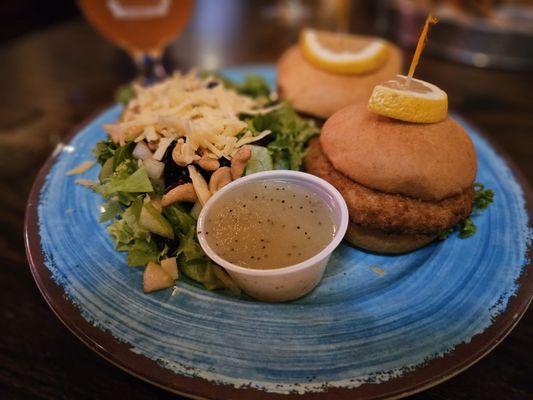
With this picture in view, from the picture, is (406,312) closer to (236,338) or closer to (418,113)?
(236,338)

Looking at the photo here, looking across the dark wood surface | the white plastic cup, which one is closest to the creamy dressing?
the white plastic cup

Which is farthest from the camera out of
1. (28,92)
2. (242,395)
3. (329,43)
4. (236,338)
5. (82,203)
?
(28,92)

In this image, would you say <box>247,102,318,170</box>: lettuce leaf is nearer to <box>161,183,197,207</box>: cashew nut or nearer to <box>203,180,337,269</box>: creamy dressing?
<box>203,180,337,269</box>: creamy dressing

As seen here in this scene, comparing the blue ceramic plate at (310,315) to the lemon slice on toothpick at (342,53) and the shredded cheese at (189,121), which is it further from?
the lemon slice on toothpick at (342,53)

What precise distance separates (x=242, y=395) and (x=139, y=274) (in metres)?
0.80

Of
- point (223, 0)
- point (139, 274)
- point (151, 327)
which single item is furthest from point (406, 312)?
point (223, 0)

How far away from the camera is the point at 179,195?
2111mm

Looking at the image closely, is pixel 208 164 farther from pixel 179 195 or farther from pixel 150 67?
pixel 150 67

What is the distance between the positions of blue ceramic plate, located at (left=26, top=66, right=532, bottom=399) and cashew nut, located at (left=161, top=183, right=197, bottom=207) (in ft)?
1.18

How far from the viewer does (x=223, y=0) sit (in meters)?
6.24

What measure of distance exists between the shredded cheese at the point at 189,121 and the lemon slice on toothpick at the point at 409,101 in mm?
676

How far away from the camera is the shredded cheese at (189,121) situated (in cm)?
217

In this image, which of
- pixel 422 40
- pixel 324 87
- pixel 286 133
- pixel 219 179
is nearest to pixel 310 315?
pixel 219 179

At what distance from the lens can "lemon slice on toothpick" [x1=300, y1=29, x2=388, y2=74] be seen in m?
2.81
